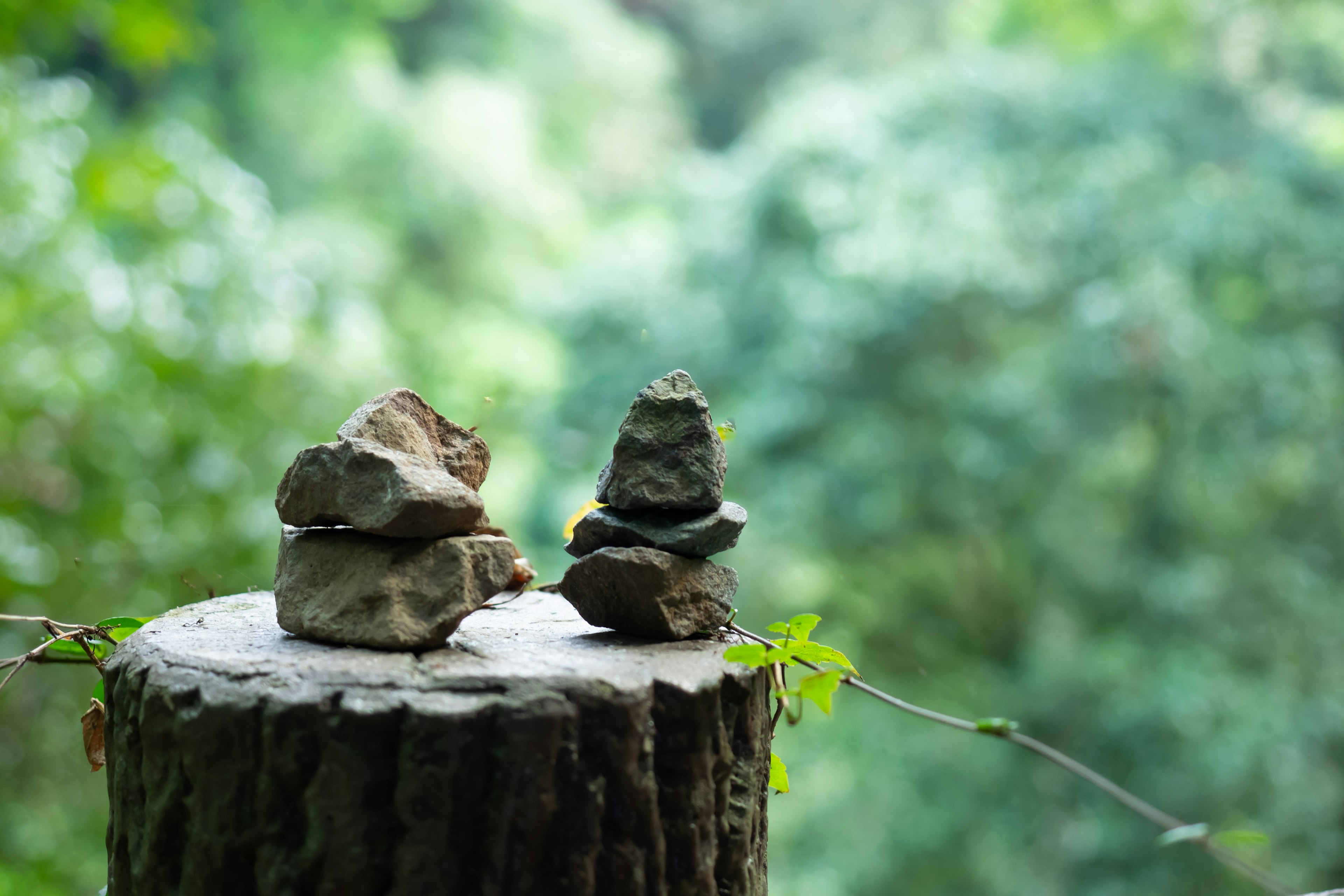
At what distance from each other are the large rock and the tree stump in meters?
0.18

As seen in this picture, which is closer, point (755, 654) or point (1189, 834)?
point (755, 654)

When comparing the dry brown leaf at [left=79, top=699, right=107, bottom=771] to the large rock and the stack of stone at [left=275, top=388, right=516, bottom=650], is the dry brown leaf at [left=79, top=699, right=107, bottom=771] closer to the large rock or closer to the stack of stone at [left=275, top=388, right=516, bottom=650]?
the stack of stone at [left=275, top=388, right=516, bottom=650]

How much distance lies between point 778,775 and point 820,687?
219 mm

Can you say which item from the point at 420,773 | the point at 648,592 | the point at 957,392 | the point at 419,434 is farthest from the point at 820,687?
the point at 957,392

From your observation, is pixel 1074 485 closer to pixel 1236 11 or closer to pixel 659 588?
pixel 1236 11

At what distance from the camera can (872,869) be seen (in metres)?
4.11

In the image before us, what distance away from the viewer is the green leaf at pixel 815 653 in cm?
95

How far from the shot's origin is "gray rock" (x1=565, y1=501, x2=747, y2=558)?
99 cm

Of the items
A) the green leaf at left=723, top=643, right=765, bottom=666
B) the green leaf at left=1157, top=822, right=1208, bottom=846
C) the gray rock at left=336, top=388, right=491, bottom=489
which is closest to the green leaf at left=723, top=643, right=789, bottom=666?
the green leaf at left=723, top=643, right=765, bottom=666

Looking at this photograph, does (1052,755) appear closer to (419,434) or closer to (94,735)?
(419,434)

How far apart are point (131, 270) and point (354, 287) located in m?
2.51

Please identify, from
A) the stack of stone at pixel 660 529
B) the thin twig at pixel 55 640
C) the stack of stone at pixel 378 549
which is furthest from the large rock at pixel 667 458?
the thin twig at pixel 55 640

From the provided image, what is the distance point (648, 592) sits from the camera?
97 cm

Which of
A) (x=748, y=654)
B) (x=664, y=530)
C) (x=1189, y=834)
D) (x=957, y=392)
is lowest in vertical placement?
(x=1189, y=834)
